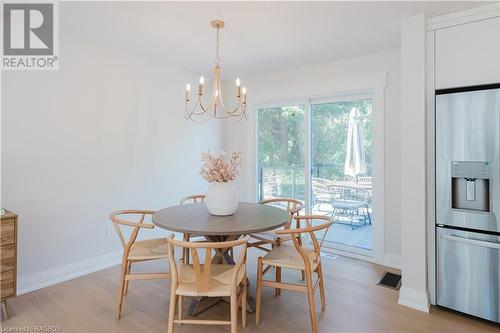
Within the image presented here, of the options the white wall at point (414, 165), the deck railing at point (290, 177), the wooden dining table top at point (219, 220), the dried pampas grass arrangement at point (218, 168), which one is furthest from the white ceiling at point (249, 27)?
the wooden dining table top at point (219, 220)

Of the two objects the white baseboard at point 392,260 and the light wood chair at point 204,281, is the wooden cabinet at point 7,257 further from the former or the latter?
the white baseboard at point 392,260

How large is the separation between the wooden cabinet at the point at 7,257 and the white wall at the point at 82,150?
48 cm

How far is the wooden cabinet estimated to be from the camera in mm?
2205

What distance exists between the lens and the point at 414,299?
2.46 metres

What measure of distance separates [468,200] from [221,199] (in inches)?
75.4

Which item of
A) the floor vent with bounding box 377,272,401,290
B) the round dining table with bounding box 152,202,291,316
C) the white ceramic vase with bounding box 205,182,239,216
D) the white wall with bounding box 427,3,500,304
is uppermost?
the white wall with bounding box 427,3,500,304

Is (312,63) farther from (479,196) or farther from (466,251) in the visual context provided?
(466,251)

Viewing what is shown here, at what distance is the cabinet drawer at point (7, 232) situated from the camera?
86.7 inches

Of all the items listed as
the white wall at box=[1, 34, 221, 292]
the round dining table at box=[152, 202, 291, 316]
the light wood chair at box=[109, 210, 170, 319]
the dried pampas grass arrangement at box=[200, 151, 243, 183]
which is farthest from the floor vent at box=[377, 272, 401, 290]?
the white wall at box=[1, 34, 221, 292]

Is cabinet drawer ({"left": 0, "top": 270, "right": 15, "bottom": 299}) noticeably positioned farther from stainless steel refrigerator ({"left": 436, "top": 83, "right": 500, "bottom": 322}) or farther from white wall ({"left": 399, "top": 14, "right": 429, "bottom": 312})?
stainless steel refrigerator ({"left": 436, "top": 83, "right": 500, "bottom": 322})

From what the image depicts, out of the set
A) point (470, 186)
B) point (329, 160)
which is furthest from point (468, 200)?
point (329, 160)

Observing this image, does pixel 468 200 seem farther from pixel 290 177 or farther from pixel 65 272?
pixel 65 272

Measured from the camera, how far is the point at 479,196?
2236 mm

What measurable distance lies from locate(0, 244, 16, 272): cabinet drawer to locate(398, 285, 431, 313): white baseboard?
3.11 meters
